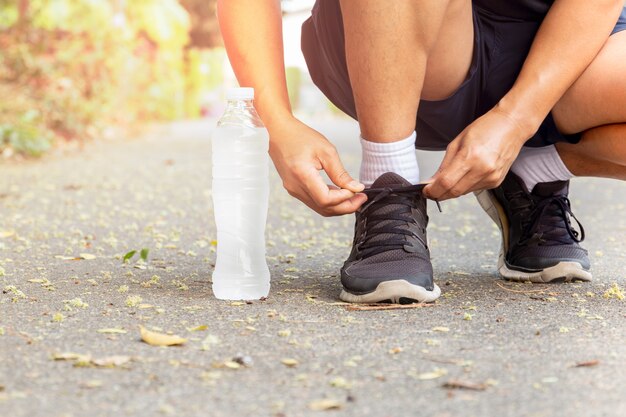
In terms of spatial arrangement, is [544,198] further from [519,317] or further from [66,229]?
[66,229]

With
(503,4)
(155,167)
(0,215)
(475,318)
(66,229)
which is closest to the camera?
(475,318)

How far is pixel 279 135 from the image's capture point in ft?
7.13

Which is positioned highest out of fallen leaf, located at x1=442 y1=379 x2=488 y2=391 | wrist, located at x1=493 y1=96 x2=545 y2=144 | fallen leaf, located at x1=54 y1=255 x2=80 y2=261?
wrist, located at x1=493 y1=96 x2=545 y2=144

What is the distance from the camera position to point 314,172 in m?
2.06

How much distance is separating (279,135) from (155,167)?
434 cm

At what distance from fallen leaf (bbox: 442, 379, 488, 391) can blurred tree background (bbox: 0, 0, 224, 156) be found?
5421 millimetres

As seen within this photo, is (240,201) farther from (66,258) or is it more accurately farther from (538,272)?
(538,272)

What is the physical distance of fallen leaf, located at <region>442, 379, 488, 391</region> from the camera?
1.50 m

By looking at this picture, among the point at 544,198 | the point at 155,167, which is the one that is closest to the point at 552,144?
the point at 544,198

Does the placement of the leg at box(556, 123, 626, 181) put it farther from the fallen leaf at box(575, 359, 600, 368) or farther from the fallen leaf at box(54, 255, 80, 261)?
the fallen leaf at box(54, 255, 80, 261)

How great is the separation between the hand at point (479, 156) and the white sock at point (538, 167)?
300 millimetres

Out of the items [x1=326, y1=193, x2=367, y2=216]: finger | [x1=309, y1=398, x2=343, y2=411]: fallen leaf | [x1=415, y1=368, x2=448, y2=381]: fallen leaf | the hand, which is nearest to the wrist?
the hand

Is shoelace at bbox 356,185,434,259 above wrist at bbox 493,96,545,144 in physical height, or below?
below

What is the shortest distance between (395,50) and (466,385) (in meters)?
0.89
